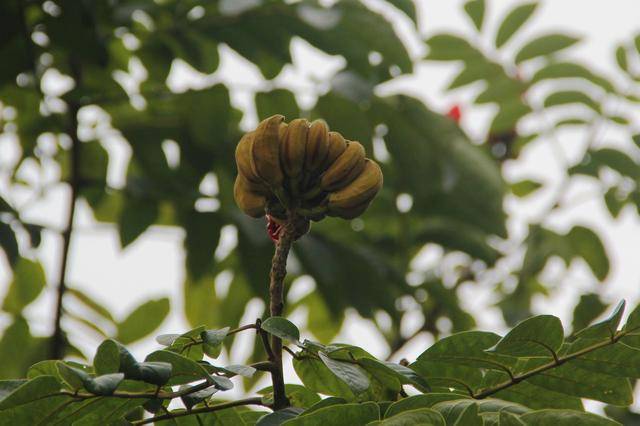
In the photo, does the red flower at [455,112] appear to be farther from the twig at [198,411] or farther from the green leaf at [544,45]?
the twig at [198,411]

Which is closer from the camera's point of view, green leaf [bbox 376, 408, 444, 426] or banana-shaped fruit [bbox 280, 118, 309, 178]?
green leaf [bbox 376, 408, 444, 426]

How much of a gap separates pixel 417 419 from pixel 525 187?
7.67 ft

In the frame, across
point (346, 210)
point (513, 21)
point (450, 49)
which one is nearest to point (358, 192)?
point (346, 210)

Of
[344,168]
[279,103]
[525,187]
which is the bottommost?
[525,187]

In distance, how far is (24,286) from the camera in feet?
8.10

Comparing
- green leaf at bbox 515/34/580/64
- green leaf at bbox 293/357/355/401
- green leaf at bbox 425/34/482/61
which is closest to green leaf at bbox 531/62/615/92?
green leaf at bbox 515/34/580/64

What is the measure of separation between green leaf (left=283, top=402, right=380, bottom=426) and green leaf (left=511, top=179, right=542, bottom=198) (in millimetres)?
2298

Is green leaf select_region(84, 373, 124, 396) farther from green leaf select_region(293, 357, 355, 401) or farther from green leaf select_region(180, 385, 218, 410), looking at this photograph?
green leaf select_region(293, 357, 355, 401)

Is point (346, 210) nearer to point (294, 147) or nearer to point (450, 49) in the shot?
point (294, 147)

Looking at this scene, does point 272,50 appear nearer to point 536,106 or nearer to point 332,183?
point 536,106

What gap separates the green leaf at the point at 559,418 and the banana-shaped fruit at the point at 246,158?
15.6 inches

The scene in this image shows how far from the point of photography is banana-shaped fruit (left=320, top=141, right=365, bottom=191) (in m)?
1.07

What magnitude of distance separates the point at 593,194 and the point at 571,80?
34 centimetres

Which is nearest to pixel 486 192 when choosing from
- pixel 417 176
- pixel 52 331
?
pixel 417 176
